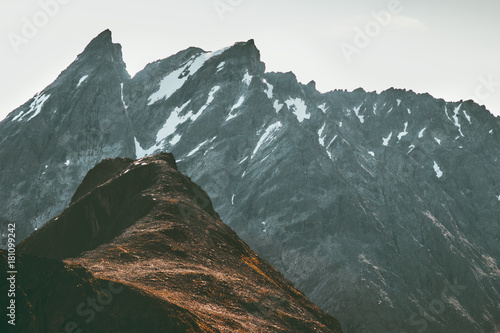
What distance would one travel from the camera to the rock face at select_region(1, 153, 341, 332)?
37125 millimetres

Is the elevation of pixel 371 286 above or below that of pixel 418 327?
above

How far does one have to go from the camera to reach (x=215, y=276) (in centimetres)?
5131

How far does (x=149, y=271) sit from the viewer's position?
46.7 meters

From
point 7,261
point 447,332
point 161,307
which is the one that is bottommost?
point 447,332

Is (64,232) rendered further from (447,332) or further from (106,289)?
(447,332)

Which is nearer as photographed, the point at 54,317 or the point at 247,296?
the point at 54,317

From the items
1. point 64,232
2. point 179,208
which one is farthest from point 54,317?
point 64,232

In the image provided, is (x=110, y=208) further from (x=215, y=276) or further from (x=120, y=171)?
(x=215, y=276)

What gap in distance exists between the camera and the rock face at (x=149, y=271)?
37.1 metres

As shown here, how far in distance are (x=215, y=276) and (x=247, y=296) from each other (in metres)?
3.53

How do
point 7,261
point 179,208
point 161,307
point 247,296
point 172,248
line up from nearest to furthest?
1. point 7,261
2. point 161,307
3. point 247,296
4. point 172,248
5. point 179,208

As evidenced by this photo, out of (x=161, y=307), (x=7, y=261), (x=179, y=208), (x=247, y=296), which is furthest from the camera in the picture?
(x=179, y=208)

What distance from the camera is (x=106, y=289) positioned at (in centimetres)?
3847

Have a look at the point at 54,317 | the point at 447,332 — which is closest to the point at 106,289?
the point at 54,317
